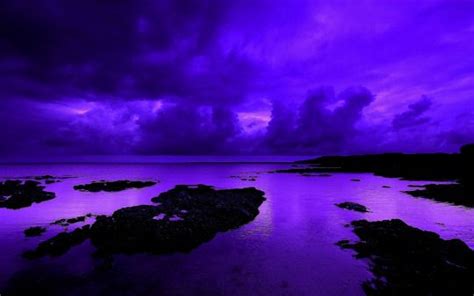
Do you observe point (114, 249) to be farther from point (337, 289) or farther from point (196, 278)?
point (337, 289)

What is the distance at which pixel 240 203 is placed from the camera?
3309cm

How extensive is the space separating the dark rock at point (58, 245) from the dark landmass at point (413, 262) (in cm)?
2111

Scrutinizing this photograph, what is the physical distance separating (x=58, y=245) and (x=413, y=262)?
25.3 m

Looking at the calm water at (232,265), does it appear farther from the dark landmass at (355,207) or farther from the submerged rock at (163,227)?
the dark landmass at (355,207)

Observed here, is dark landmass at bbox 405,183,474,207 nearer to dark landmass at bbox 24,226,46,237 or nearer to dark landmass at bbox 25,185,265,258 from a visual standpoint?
dark landmass at bbox 25,185,265,258

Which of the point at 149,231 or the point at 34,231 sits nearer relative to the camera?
the point at 149,231

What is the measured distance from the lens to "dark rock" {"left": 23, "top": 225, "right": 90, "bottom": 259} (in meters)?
17.4

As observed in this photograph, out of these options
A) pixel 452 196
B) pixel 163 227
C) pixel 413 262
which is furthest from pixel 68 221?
pixel 452 196

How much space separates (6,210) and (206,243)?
3299cm

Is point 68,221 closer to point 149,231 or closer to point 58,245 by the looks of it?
point 58,245

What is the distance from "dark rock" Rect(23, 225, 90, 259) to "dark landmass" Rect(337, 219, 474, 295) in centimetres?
2111

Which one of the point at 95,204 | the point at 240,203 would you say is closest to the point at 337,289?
the point at 240,203

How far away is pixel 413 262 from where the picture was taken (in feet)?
49.4

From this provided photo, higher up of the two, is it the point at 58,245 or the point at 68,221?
the point at 58,245
